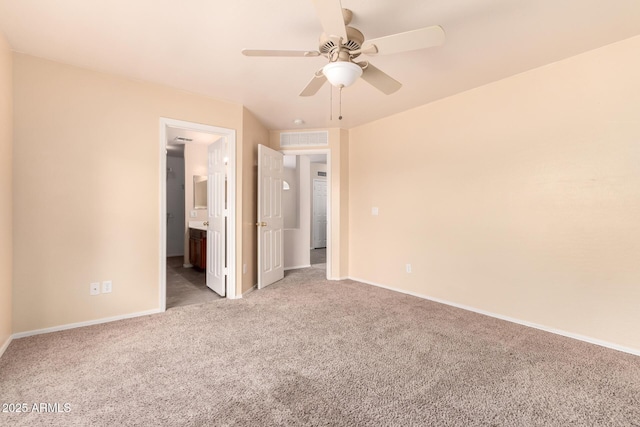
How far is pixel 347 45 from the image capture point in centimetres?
177

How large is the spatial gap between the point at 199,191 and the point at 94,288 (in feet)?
11.1

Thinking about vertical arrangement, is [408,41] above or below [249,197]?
above

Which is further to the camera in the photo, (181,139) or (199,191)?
(199,191)

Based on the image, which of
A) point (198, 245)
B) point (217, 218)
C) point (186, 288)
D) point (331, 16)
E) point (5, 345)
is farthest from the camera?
point (198, 245)

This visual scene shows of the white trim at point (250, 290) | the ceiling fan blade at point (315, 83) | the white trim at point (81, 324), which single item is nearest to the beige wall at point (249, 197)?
the white trim at point (250, 290)

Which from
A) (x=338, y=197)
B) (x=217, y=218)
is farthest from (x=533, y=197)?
(x=217, y=218)

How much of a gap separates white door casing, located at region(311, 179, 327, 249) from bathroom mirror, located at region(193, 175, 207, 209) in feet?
10.4

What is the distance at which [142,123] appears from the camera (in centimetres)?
300

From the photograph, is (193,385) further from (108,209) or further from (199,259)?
(199,259)

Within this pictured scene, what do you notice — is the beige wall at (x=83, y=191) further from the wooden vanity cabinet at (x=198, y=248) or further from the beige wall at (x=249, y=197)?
the wooden vanity cabinet at (x=198, y=248)

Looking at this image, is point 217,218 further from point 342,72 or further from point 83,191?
point 342,72

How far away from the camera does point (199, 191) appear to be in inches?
233

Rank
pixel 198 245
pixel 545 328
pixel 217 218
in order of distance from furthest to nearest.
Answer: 1. pixel 198 245
2. pixel 217 218
3. pixel 545 328

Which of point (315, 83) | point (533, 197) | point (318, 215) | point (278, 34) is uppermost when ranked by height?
point (278, 34)
